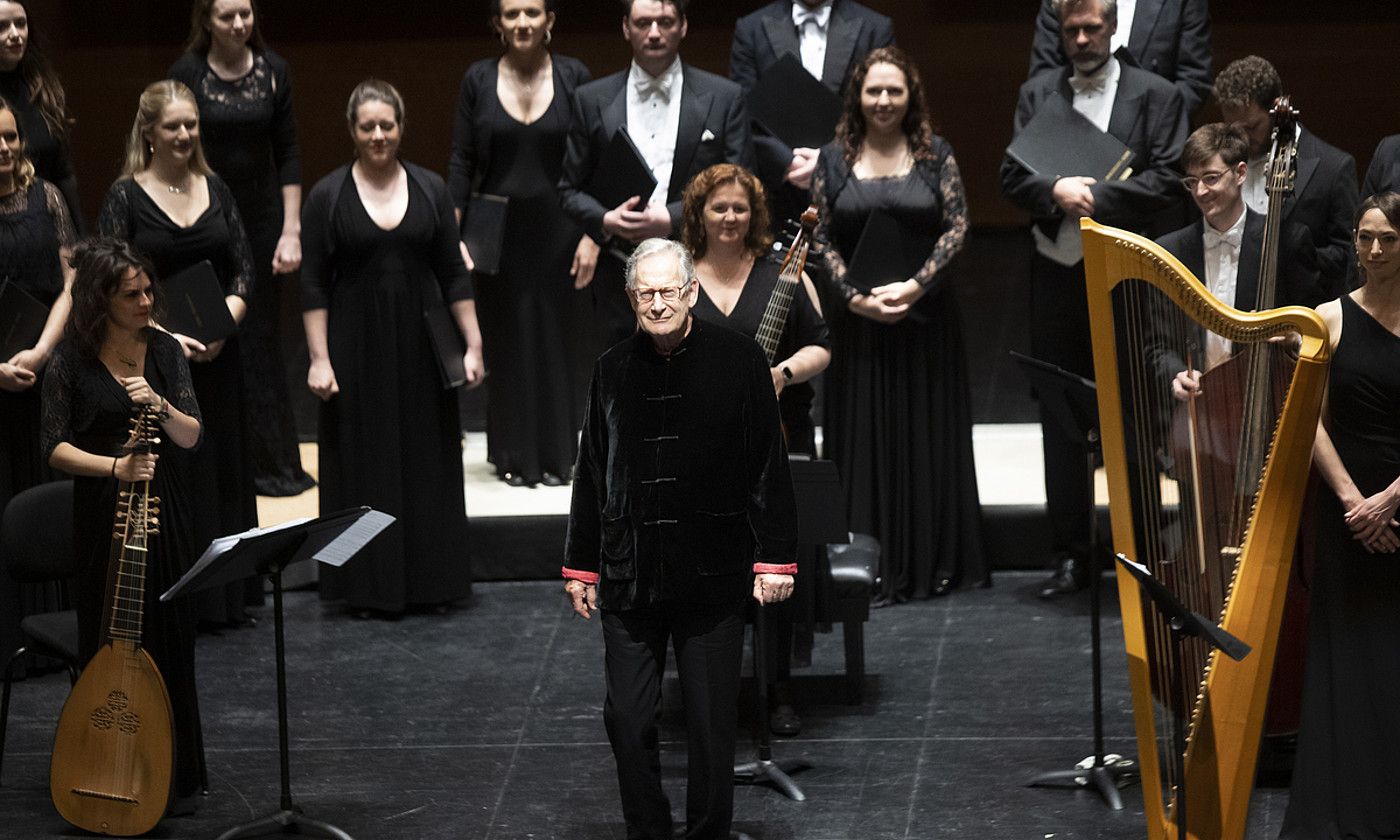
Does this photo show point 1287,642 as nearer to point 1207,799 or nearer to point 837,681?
point 1207,799

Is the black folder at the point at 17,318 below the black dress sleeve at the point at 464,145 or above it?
below

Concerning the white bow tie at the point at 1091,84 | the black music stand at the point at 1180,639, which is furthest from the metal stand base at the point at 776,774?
the white bow tie at the point at 1091,84

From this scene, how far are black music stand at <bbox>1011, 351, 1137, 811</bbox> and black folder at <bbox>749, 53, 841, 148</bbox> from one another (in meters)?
1.67

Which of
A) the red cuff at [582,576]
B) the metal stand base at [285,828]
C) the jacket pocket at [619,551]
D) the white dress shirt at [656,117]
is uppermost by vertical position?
the white dress shirt at [656,117]

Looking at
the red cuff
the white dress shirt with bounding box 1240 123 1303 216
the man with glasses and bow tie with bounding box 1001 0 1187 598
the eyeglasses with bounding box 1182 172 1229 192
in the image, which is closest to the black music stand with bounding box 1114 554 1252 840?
the red cuff

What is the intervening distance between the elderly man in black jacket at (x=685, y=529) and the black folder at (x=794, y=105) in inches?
87.9

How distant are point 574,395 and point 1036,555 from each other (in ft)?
5.70

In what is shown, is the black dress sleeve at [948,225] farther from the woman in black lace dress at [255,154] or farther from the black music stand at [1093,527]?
the woman in black lace dress at [255,154]

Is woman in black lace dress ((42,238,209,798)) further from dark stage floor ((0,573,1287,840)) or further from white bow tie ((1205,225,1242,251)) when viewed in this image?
white bow tie ((1205,225,1242,251))

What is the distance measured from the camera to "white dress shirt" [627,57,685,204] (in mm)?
6785

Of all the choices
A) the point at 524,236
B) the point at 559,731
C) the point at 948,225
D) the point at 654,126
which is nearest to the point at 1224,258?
the point at 948,225

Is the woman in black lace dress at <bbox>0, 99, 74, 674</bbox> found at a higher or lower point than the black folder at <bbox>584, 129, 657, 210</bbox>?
lower

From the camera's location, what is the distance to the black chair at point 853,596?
5.84 meters

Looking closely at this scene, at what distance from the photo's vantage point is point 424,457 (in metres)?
6.82
